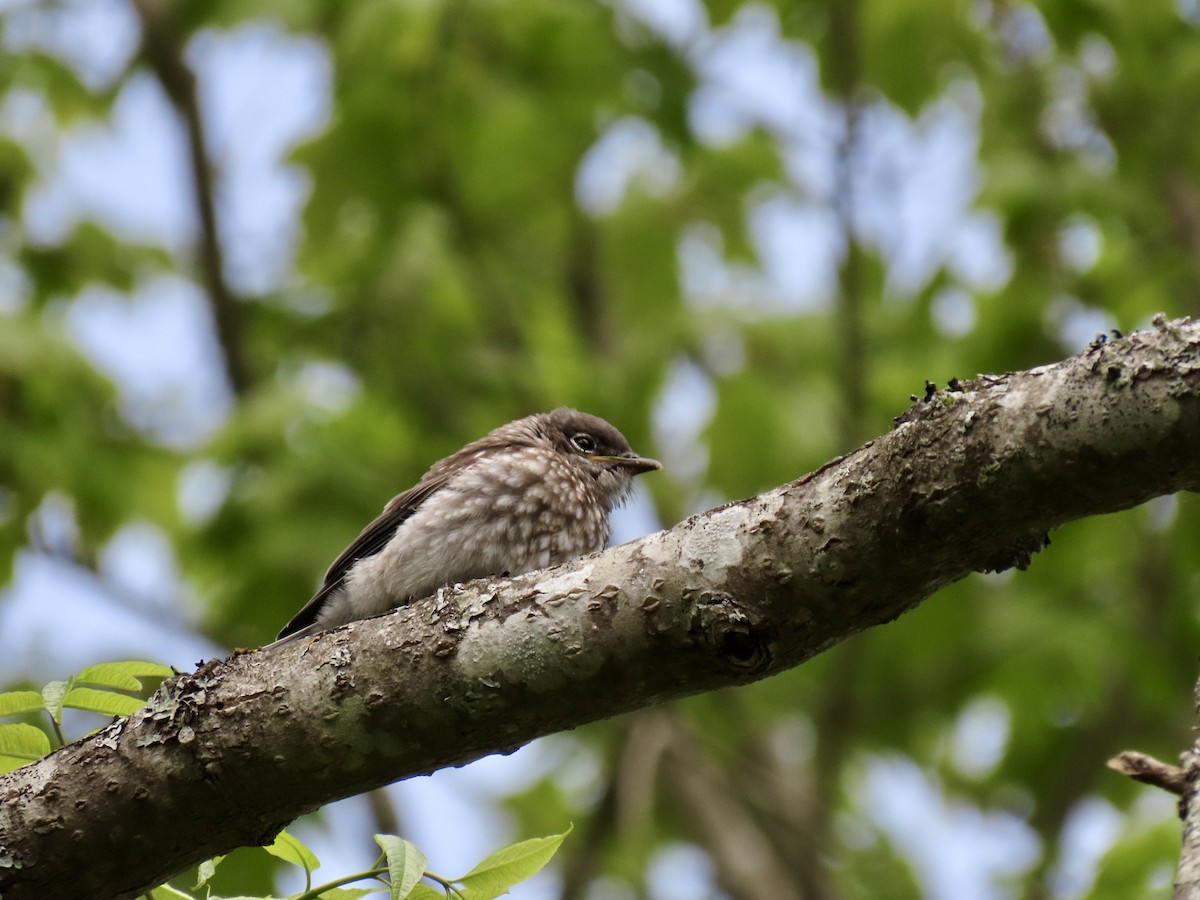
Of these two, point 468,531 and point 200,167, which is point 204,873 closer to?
point 468,531

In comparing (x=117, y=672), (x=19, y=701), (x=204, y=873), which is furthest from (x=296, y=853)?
(x=19, y=701)

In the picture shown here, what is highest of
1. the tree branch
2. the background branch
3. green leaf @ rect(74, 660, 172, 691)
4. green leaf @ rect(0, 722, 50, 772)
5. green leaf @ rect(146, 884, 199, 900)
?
the background branch

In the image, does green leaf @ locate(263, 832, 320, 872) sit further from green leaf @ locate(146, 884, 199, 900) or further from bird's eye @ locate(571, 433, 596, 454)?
bird's eye @ locate(571, 433, 596, 454)

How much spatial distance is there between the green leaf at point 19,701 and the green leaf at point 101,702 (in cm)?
6

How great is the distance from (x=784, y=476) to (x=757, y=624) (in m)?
5.11

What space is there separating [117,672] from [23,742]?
0.43 metres

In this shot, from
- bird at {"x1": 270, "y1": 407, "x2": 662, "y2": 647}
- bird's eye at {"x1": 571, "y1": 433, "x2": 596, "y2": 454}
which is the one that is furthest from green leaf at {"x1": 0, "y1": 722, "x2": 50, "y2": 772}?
bird's eye at {"x1": 571, "y1": 433, "x2": 596, "y2": 454}

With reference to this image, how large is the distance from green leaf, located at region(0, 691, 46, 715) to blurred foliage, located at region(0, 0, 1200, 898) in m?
3.83

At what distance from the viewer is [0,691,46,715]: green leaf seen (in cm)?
270

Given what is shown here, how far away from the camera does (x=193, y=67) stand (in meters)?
9.34

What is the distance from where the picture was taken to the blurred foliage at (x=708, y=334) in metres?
6.89

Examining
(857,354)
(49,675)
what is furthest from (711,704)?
(49,675)

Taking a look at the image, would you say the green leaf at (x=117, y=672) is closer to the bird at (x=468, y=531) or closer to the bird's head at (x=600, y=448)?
the bird at (x=468, y=531)

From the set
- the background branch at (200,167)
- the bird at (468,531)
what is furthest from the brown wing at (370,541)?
the background branch at (200,167)
